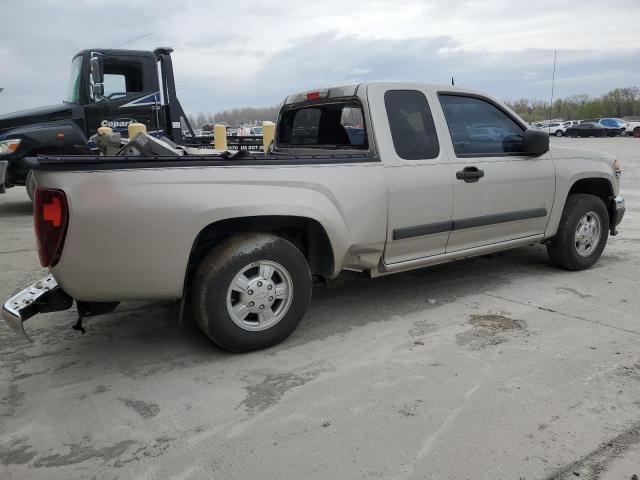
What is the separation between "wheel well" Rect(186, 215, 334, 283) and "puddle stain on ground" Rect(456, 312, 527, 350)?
1.08 m

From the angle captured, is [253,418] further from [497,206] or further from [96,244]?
[497,206]

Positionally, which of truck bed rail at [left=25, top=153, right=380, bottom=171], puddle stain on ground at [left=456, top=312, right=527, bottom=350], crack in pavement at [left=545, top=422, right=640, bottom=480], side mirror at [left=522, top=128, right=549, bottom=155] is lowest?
crack in pavement at [left=545, top=422, right=640, bottom=480]

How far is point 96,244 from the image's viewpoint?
2891 millimetres

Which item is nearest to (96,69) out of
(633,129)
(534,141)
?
(534,141)

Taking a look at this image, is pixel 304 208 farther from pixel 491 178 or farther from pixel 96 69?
pixel 96 69

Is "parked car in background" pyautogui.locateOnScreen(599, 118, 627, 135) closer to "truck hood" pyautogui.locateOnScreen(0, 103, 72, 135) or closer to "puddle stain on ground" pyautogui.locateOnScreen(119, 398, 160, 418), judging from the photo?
"truck hood" pyautogui.locateOnScreen(0, 103, 72, 135)

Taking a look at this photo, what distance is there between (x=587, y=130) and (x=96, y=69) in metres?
47.4

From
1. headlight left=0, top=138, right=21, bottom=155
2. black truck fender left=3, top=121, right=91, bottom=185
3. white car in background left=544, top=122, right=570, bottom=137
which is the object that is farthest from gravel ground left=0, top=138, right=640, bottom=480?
white car in background left=544, top=122, right=570, bottom=137

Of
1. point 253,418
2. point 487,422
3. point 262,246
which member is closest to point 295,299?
point 262,246

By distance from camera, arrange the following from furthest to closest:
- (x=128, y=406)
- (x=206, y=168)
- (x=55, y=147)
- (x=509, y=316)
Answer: (x=55, y=147) < (x=509, y=316) < (x=206, y=168) < (x=128, y=406)

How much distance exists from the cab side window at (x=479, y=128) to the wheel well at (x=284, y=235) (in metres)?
1.40

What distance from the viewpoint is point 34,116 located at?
915cm

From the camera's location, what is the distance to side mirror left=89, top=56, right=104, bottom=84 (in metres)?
8.87

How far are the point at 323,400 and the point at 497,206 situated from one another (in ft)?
8.10
